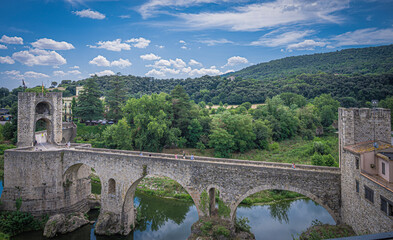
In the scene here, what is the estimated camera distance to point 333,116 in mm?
51469

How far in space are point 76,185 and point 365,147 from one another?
22.2 metres

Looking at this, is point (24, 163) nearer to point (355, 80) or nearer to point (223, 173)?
point (223, 173)

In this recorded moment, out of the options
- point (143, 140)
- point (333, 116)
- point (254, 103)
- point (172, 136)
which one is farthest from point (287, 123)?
point (143, 140)

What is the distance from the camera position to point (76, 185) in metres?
23.0

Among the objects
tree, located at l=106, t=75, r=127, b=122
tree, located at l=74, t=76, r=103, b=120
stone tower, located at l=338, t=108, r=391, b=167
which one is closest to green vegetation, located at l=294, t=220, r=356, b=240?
stone tower, located at l=338, t=108, r=391, b=167

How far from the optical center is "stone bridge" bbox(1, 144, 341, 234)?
14.9m

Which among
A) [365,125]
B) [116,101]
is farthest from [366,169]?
[116,101]

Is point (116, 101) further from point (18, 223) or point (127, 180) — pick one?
point (127, 180)

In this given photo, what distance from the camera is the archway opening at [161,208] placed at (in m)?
20.2

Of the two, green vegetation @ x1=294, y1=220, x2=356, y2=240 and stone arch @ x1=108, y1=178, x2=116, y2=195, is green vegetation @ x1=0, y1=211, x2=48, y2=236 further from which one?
green vegetation @ x1=294, y1=220, x2=356, y2=240

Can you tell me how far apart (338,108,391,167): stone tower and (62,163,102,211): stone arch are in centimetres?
2030

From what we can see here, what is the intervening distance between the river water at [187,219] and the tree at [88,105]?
24000 millimetres

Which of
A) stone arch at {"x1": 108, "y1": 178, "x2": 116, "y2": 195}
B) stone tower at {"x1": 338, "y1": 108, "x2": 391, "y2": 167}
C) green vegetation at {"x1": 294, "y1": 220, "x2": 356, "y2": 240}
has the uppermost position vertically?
stone tower at {"x1": 338, "y1": 108, "x2": 391, "y2": 167}

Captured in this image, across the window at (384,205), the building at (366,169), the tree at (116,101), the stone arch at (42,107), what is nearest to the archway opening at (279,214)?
the building at (366,169)
